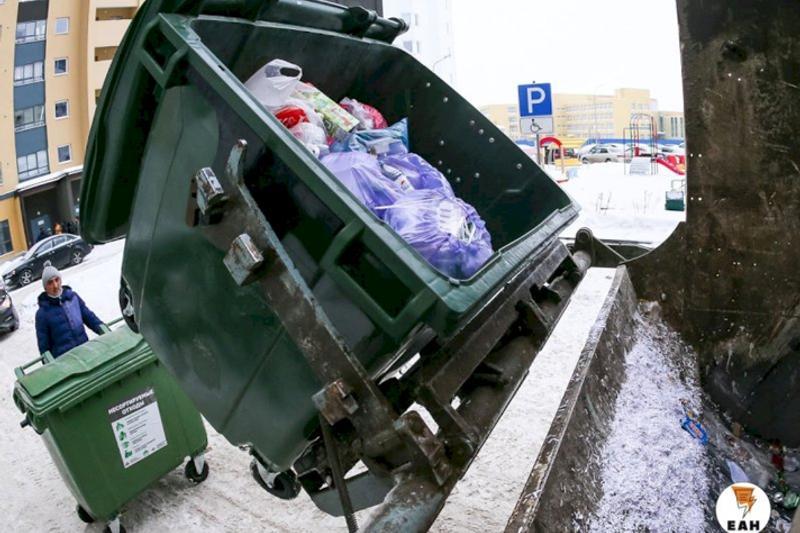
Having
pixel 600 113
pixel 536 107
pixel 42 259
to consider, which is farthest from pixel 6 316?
pixel 600 113

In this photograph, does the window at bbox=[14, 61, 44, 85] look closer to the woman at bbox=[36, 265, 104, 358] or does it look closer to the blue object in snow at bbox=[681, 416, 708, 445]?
the woman at bbox=[36, 265, 104, 358]

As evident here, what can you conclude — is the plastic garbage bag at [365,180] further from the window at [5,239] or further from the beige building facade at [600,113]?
the beige building facade at [600,113]

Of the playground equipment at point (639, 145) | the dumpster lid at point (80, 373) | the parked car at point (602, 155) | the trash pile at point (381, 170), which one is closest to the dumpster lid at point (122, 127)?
the trash pile at point (381, 170)

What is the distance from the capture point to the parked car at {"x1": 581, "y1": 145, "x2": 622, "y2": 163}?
23891 millimetres

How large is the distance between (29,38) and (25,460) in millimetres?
18964

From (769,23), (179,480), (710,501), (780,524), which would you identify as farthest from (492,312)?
(179,480)

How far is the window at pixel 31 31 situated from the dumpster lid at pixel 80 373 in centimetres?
1929

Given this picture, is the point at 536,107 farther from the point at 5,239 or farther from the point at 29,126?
the point at 5,239

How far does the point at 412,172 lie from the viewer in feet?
7.87

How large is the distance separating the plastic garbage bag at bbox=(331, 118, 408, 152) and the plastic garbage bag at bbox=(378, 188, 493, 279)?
0.35 metres

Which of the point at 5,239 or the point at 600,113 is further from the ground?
the point at 600,113

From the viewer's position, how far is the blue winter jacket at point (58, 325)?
4.41 m

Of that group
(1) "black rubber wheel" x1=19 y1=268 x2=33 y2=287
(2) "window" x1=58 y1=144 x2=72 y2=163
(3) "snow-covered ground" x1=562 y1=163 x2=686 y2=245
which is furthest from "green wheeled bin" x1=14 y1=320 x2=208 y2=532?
(2) "window" x1=58 y1=144 x2=72 y2=163

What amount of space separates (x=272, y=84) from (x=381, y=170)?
501 mm
